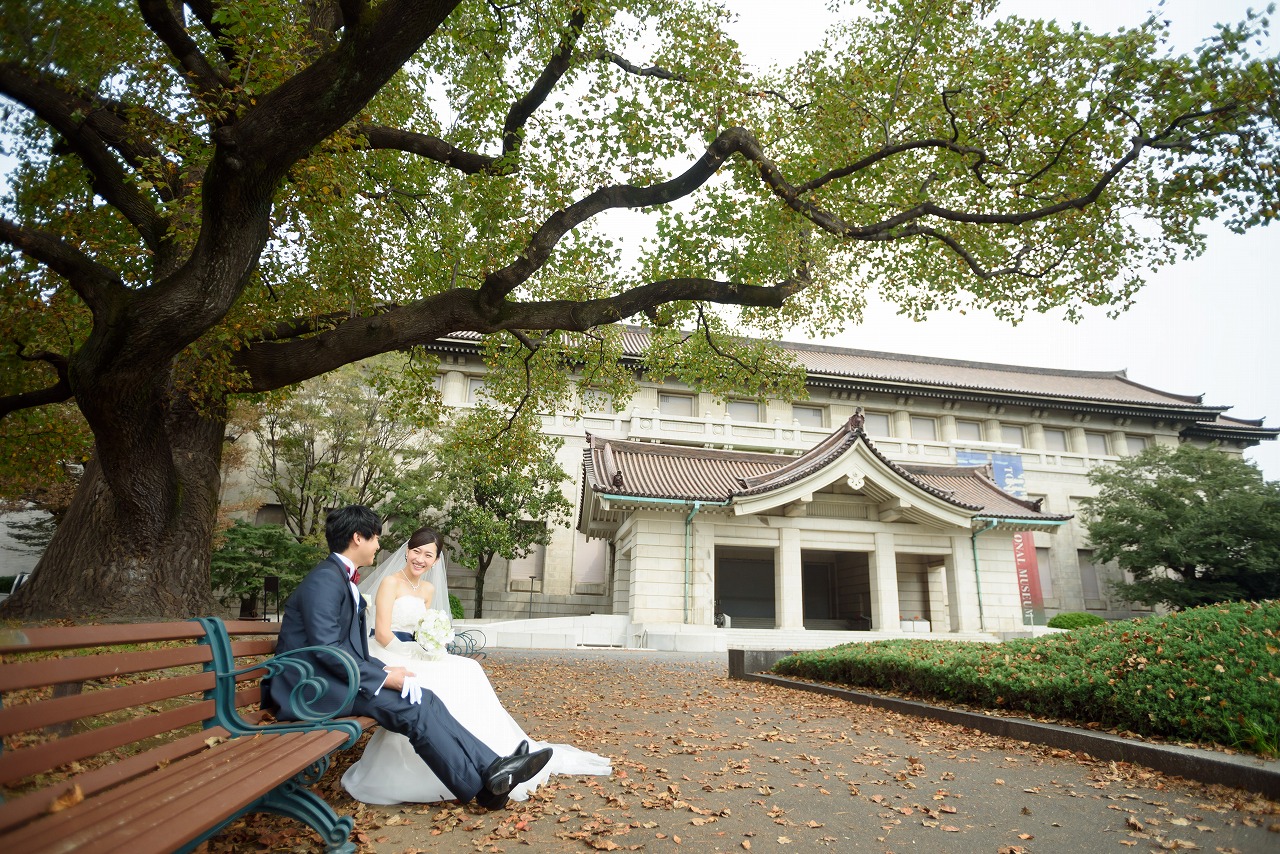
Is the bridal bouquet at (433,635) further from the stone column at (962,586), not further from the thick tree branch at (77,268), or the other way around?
the stone column at (962,586)

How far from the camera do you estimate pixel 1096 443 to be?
33156 millimetres

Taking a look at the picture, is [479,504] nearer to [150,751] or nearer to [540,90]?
[540,90]

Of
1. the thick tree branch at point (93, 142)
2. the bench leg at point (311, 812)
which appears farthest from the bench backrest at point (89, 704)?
the thick tree branch at point (93, 142)

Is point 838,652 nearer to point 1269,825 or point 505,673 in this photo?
point 505,673

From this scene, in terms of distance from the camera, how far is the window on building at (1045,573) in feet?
98.9

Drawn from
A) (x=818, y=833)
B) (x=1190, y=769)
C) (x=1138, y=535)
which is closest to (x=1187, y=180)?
(x=1190, y=769)

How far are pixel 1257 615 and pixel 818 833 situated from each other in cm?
484

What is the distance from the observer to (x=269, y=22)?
7184 millimetres

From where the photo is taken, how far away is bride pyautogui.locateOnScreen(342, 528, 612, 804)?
4062mm

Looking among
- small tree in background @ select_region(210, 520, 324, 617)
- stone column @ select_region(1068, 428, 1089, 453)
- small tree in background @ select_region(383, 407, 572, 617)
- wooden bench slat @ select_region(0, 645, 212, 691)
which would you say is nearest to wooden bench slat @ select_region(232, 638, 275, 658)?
wooden bench slat @ select_region(0, 645, 212, 691)

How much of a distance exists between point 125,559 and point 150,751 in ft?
25.6

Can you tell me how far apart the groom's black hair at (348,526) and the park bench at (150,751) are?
66cm

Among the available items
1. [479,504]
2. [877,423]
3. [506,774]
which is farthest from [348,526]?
[877,423]

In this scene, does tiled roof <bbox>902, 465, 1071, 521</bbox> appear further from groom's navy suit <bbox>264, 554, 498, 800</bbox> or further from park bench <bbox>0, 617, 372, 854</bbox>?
park bench <bbox>0, 617, 372, 854</bbox>
